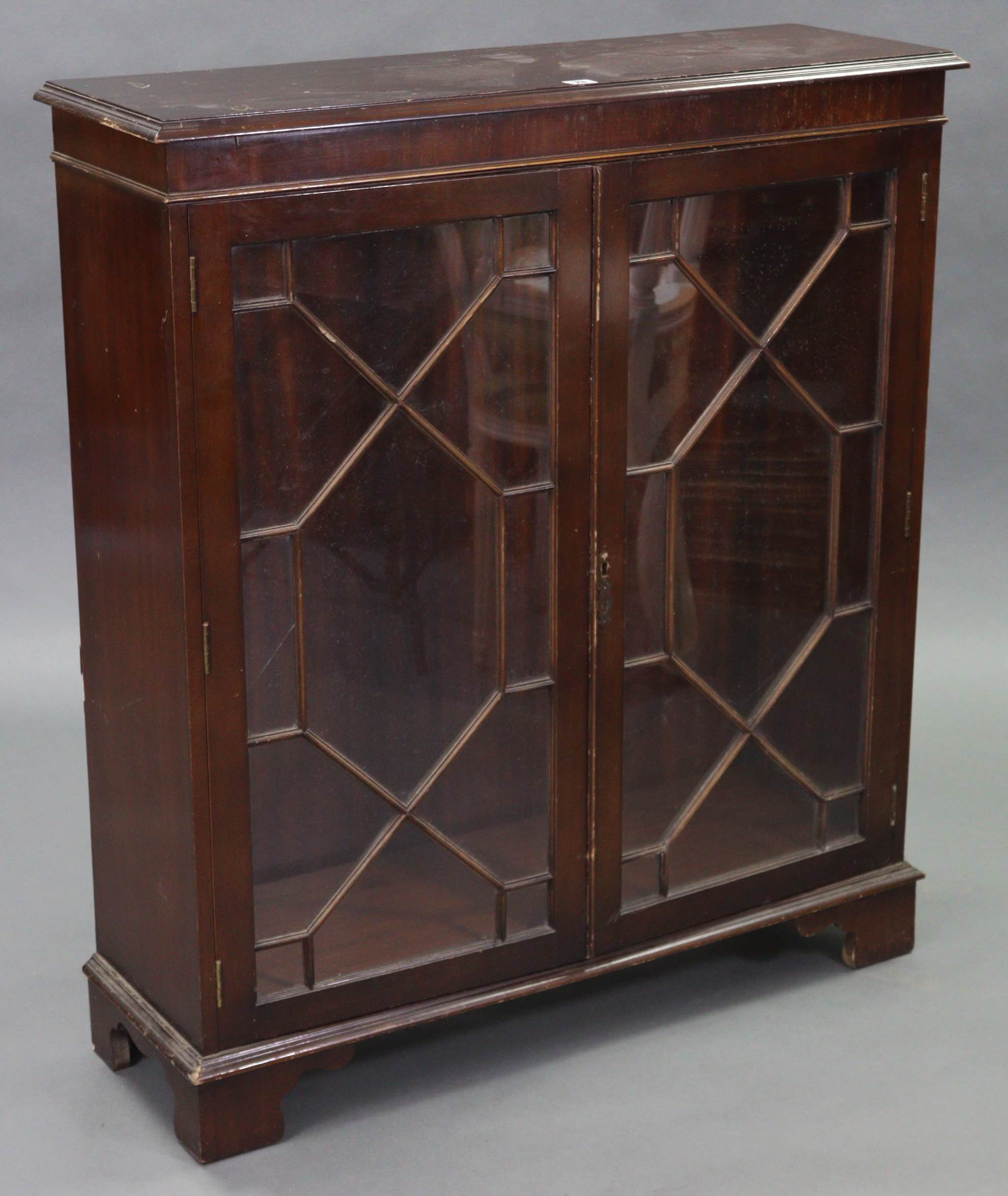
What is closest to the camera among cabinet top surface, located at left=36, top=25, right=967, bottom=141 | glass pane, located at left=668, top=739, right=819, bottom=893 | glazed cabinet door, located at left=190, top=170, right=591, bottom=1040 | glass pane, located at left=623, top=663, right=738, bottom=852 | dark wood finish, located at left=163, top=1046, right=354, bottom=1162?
cabinet top surface, located at left=36, top=25, right=967, bottom=141

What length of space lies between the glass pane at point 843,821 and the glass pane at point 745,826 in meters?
0.03

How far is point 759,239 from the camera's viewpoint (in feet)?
10.1

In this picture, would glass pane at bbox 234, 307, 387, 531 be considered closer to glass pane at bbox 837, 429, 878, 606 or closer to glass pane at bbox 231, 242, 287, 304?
glass pane at bbox 231, 242, 287, 304

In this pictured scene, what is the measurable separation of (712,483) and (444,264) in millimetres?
585

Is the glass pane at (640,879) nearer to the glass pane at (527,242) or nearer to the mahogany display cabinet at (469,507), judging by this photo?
the mahogany display cabinet at (469,507)

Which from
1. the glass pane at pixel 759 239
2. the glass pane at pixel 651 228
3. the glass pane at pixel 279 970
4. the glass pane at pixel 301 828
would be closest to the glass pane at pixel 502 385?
the glass pane at pixel 651 228

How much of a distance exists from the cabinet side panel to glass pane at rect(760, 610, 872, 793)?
978mm

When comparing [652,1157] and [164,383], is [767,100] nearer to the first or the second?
[164,383]

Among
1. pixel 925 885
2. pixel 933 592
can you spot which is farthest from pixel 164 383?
pixel 933 592

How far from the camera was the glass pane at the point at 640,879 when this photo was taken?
10.7 ft

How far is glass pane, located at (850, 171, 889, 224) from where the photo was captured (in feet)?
10.3

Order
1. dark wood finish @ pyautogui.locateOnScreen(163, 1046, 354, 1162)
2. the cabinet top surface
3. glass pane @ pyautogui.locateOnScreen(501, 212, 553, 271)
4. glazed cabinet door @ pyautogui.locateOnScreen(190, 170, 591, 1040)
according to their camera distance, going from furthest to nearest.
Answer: dark wood finish @ pyautogui.locateOnScreen(163, 1046, 354, 1162), glass pane @ pyautogui.locateOnScreen(501, 212, 553, 271), glazed cabinet door @ pyautogui.locateOnScreen(190, 170, 591, 1040), the cabinet top surface

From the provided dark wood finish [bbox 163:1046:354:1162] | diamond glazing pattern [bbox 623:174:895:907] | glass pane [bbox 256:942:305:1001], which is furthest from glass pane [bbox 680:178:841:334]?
dark wood finish [bbox 163:1046:354:1162]

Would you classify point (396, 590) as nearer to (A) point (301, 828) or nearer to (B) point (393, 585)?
(B) point (393, 585)
